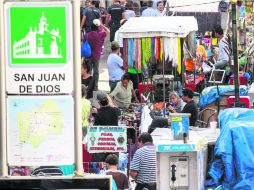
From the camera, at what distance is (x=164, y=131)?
45.3 feet

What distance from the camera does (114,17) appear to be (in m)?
27.7

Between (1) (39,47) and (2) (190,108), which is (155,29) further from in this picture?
(1) (39,47)

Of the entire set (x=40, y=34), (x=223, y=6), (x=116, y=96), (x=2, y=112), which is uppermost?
(x=40, y=34)

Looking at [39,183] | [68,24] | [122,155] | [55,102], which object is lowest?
[122,155]

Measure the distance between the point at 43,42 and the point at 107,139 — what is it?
5.49 m

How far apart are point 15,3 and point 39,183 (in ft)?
4.97

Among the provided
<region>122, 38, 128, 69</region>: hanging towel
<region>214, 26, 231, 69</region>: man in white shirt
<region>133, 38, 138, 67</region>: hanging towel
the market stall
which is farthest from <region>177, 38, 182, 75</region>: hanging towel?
<region>214, 26, 231, 69</region>: man in white shirt

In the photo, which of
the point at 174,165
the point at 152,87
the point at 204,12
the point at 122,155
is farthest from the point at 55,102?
the point at 204,12

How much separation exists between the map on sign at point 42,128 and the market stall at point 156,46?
10.7 metres

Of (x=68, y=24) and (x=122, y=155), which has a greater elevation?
(x=68, y=24)

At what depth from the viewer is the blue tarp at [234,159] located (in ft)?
41.8

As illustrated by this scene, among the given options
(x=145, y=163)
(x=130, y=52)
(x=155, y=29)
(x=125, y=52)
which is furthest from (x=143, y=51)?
(x=145, y=163)

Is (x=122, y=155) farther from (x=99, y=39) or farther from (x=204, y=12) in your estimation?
(x=204, y=12)

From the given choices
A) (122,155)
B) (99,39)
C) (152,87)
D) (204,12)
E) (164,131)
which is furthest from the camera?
(204,12)
